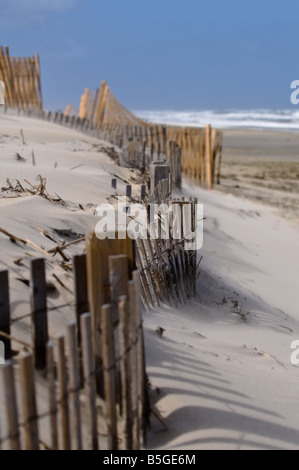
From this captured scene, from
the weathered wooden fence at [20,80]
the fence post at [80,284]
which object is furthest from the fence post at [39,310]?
the weathered wooden fence at [20,80]

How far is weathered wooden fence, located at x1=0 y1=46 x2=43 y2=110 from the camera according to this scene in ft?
47.4

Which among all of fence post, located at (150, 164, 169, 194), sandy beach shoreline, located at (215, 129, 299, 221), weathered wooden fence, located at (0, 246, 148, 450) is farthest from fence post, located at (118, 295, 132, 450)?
sandy beach shoreline, located at (215, 129, 299, 221)

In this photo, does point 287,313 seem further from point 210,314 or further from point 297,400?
point 297,400

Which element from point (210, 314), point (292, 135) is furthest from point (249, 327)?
point (292, 135)

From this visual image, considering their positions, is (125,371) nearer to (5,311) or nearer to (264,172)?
(5,311)

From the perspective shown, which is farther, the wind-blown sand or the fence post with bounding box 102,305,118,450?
the wind-blown sand

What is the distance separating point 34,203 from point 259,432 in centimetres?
263

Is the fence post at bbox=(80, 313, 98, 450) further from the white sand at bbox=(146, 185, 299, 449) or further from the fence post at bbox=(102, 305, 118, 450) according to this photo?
the white sand at bbox=(146, 185, 299, 449)

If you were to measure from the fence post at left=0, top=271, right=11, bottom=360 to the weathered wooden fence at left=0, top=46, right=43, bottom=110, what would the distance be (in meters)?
13.0

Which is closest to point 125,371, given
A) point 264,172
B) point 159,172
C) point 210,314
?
point 210,314

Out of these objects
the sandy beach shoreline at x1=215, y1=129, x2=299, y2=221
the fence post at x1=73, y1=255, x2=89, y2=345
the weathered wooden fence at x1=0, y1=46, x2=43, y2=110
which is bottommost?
the sandy beach shoreline at x1=215, y1=129, x2=299, y2=221

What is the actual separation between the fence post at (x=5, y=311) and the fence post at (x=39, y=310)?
0.09 meters

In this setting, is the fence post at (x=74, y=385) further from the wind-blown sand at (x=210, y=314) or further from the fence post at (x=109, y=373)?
the wind-blown sand at (x=210, y=314)

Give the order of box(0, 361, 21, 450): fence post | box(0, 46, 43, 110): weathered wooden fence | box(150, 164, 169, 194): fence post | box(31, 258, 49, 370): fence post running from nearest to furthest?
1. box(0, 361, 21, 450): fence post
2. box(31, 258, 49, 370): fence post
3. box(150, 164, 169, 194): fence post
4. box(0, 46, 43, 110): weathered wooden fence
